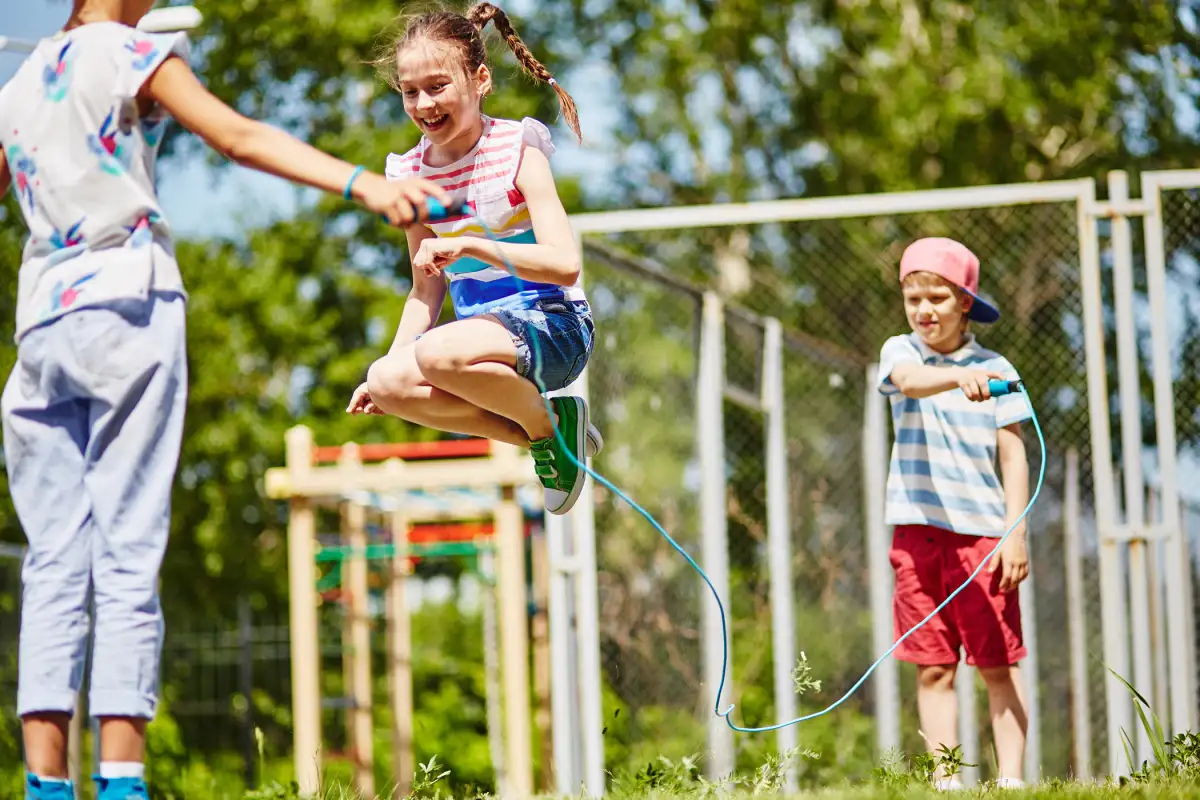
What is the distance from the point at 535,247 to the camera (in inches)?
137

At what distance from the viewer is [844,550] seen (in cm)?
791

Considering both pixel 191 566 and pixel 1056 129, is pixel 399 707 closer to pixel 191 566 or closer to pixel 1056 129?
pixel 191 566

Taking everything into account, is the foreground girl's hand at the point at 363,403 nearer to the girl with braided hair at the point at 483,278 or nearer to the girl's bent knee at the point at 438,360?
the girl with braided hair at the point at 483,278

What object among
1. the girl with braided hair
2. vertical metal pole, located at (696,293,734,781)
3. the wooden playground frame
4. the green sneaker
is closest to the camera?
the girl with braided hair

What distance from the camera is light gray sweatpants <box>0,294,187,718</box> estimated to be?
306 centimetres

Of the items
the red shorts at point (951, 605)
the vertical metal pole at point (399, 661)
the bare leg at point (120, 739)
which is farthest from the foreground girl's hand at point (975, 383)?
the vertical metal pole at point (399, 661)

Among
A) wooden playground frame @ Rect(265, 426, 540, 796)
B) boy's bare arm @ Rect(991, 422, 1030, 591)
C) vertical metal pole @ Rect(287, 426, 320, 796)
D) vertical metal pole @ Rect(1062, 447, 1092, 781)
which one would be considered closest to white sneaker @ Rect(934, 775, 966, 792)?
boy's bare arm @ Rect(991, 422, 1030, 591)

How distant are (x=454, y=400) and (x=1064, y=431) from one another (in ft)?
10.7

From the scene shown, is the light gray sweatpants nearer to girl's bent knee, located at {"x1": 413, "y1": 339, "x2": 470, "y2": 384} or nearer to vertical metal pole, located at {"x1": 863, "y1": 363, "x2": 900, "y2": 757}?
girl's bent knee, located at {"x1": 413, "y1": 339, "x2": 470, "y2": 384}

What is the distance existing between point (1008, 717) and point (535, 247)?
6.65 ft

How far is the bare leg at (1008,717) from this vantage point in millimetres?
4375

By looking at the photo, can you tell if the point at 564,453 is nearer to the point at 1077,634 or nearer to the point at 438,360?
the point at 438,360

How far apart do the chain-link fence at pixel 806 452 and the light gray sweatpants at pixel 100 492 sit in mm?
3458

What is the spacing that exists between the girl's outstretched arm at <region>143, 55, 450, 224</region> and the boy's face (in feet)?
6.33
